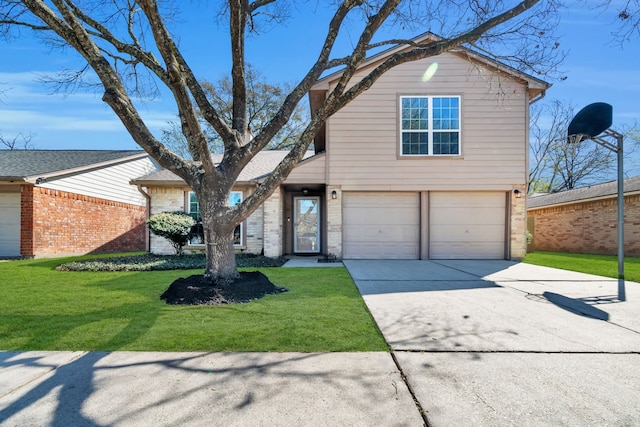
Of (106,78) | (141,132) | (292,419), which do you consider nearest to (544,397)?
(292,419)

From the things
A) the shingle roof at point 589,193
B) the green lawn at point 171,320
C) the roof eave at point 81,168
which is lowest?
the green lawn at point 171,320

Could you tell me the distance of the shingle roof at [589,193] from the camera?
480 inches

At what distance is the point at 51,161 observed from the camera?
1290 cm

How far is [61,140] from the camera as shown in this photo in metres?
18.0

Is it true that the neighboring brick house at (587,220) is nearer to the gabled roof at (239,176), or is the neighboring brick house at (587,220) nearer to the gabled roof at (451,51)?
the gabled roof at (451,51)

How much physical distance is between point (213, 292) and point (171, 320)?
3.06 ft

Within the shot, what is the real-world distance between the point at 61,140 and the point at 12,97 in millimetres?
14637

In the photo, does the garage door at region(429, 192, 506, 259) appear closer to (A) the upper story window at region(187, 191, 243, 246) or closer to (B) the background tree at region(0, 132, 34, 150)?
(A) the upper story window at region(187, 191, 243, 246)

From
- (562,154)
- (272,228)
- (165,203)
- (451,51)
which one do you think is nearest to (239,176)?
(272,228)

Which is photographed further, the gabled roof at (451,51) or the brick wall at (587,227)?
the brick wall at (587,227)

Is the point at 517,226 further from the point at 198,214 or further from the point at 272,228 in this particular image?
the point at 198,214

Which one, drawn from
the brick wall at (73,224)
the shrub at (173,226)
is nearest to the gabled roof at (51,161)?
the brick wall at (73,224)

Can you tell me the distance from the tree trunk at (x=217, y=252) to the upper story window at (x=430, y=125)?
6.53m

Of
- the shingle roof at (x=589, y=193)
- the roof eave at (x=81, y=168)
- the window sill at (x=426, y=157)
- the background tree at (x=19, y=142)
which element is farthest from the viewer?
the background tree at (x=19, y=142)
